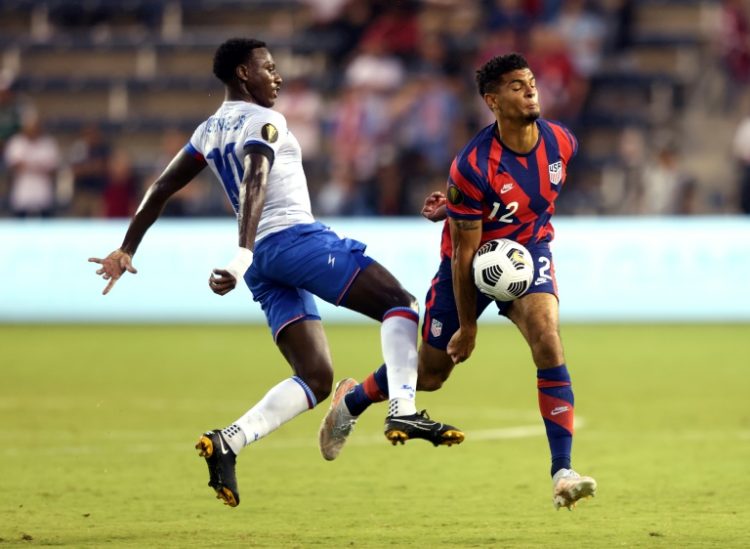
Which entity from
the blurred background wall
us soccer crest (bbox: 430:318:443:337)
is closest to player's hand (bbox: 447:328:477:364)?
us soccer crest (bbox: 430:318:443:337)

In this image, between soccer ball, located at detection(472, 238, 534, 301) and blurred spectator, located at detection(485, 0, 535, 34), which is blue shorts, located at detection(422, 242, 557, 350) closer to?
soccer ball, located at detection(472, 238, 534, 301)

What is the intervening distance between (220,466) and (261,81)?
1808 millimetres

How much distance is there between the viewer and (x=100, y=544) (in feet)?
21.4

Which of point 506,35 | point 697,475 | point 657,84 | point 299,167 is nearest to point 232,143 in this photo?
point 299,167

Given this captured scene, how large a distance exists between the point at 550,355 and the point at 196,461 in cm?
303

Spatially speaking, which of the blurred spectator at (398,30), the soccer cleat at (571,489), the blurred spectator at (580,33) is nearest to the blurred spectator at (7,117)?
the blurred spectator at (398,30)

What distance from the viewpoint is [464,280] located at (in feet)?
23.4

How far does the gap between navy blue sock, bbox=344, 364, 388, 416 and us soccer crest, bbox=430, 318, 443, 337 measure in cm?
30

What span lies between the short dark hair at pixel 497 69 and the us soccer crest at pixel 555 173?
17.7 inches

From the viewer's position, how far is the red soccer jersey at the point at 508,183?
7000 millimetres

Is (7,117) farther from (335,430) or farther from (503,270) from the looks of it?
(503,270)

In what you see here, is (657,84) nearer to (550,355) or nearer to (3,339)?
(3,339)

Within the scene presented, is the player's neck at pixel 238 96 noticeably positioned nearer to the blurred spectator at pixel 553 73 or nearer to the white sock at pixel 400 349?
the white sock at pixel 400 349

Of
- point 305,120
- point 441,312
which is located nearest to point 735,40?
point 305,120
